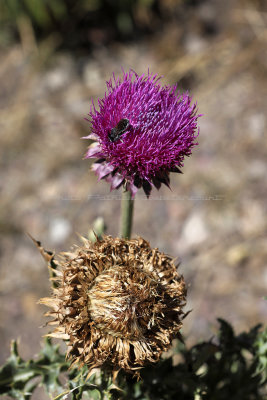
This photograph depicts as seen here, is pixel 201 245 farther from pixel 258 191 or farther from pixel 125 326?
pixel 125 326

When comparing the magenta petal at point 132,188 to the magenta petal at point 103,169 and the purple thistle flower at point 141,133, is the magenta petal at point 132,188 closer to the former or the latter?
the purple thistle flower at point 141,133

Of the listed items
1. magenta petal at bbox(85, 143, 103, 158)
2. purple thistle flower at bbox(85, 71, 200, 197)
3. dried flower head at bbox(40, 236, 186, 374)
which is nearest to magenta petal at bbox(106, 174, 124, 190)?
purple thistle flower at bbox(85, 71, 200, 197)

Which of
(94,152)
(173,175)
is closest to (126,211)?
(94,152)

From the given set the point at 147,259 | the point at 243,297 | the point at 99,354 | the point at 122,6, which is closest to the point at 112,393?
the point at 99,354

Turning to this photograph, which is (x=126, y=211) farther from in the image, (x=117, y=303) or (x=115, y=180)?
(x=117, y=303)

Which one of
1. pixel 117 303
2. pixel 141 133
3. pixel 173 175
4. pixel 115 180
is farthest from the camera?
pixel 173 175

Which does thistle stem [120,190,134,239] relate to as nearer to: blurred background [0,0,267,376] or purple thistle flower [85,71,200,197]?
purple thistle flower [85,71,200,197]

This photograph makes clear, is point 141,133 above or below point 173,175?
below

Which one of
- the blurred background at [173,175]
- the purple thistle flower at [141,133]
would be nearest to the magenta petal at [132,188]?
the purple thistle flower at [141,133]

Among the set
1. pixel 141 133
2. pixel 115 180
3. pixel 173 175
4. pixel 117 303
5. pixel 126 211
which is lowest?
pixel 117 303
